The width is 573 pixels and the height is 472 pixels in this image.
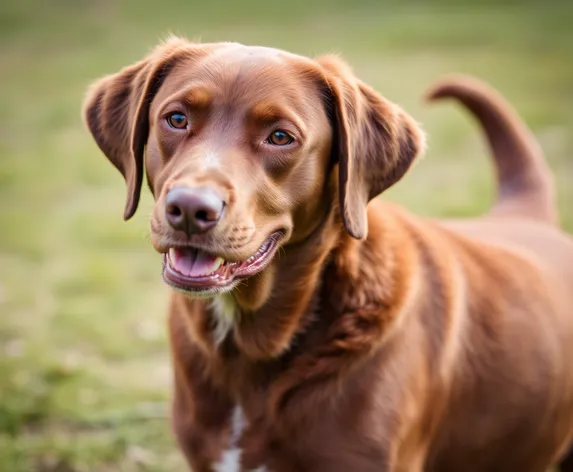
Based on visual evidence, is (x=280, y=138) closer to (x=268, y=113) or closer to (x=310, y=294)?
(x=268, y=113)

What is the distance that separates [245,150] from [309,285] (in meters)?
0.60

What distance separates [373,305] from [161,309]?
3412mm

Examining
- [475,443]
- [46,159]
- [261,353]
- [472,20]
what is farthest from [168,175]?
[472,20]

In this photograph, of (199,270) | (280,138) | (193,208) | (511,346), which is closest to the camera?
(193,208)

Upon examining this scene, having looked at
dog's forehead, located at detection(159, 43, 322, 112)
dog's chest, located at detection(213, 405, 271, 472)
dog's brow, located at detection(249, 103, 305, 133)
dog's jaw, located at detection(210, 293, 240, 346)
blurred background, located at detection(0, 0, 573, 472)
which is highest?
dog's forehead, located at detection(159, 43, 322, 112)

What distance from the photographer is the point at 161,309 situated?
20.9 feet

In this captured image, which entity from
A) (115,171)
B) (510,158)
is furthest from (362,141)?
(115,171)

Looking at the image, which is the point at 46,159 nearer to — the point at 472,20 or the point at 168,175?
the point at 168,175

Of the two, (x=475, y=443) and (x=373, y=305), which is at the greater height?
(x=373, y=305)

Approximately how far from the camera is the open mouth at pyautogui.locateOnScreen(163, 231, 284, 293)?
286 cm

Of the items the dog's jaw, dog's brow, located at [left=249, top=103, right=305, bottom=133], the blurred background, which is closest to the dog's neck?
the dog's jaw

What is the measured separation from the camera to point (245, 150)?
9.62 ft

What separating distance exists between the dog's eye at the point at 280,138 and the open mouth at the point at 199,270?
0.40 metres

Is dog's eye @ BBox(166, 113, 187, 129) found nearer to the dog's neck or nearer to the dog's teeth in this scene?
the dog's teeth
